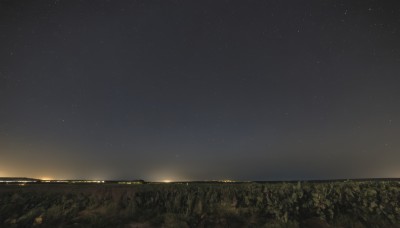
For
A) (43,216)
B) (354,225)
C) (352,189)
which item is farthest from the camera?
(352,189)

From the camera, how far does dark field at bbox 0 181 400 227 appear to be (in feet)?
36.9

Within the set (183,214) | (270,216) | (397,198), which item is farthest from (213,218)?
(397,198)

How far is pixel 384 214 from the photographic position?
39.5ft

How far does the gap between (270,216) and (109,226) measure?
5.65m

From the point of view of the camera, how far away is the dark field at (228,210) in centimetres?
1124

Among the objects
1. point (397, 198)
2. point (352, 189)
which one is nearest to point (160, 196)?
point (352, 189)

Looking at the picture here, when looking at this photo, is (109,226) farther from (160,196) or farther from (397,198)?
(397,198)

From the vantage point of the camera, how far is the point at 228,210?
1216 cm

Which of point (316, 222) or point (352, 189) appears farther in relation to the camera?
point (352, 189)

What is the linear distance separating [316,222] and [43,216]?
31.6ft

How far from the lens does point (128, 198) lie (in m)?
14.5

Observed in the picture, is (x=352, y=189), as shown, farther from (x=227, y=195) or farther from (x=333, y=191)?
(x=227, y=195)

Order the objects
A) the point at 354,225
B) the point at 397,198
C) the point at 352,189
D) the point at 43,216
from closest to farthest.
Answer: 1. the point at 354,225
2. the point at 43,216
3. the point at 397,198
4. the point at 352,189

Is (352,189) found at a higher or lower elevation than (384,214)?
higher
